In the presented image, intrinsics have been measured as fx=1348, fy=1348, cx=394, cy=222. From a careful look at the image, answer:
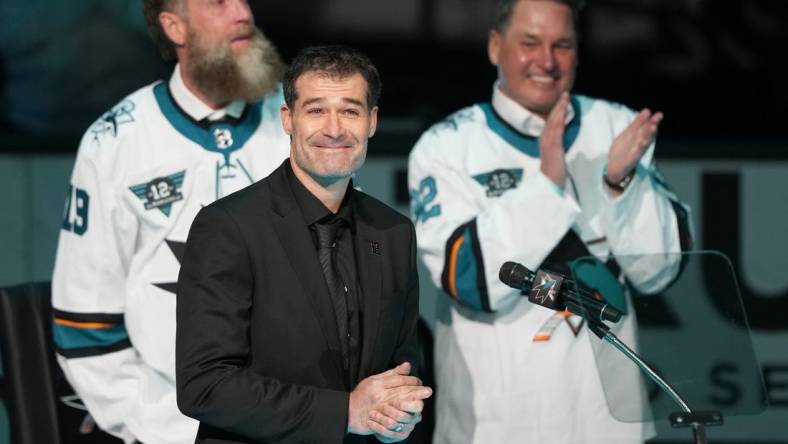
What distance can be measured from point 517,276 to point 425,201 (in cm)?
92

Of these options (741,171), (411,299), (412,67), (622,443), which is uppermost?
(412,67)

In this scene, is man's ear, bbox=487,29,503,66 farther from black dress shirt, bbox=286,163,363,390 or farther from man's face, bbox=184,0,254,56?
black dress shirt, bbox=286,163,363,390

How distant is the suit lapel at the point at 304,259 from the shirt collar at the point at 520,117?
3.95ft

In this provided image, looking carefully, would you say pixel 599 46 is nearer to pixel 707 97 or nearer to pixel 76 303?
pixel 707 97

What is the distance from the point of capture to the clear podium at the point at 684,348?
2777 mm

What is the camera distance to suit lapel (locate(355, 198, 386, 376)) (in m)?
2.56

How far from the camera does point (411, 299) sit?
271 cm

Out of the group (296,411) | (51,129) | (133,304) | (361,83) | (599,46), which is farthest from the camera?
(599,46)

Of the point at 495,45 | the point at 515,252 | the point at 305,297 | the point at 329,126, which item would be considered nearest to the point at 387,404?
the point at 305,297

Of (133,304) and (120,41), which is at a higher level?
(120,41)

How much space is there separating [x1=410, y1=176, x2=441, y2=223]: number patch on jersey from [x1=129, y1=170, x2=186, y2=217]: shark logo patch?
65 cm

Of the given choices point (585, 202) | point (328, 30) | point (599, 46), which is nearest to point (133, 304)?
point (585, 202)

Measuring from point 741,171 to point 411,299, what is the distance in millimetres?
2496

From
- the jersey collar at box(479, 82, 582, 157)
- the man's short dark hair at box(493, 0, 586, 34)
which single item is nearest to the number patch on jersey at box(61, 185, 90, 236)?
the jersey collar at box(479, 82, 582, 157)
